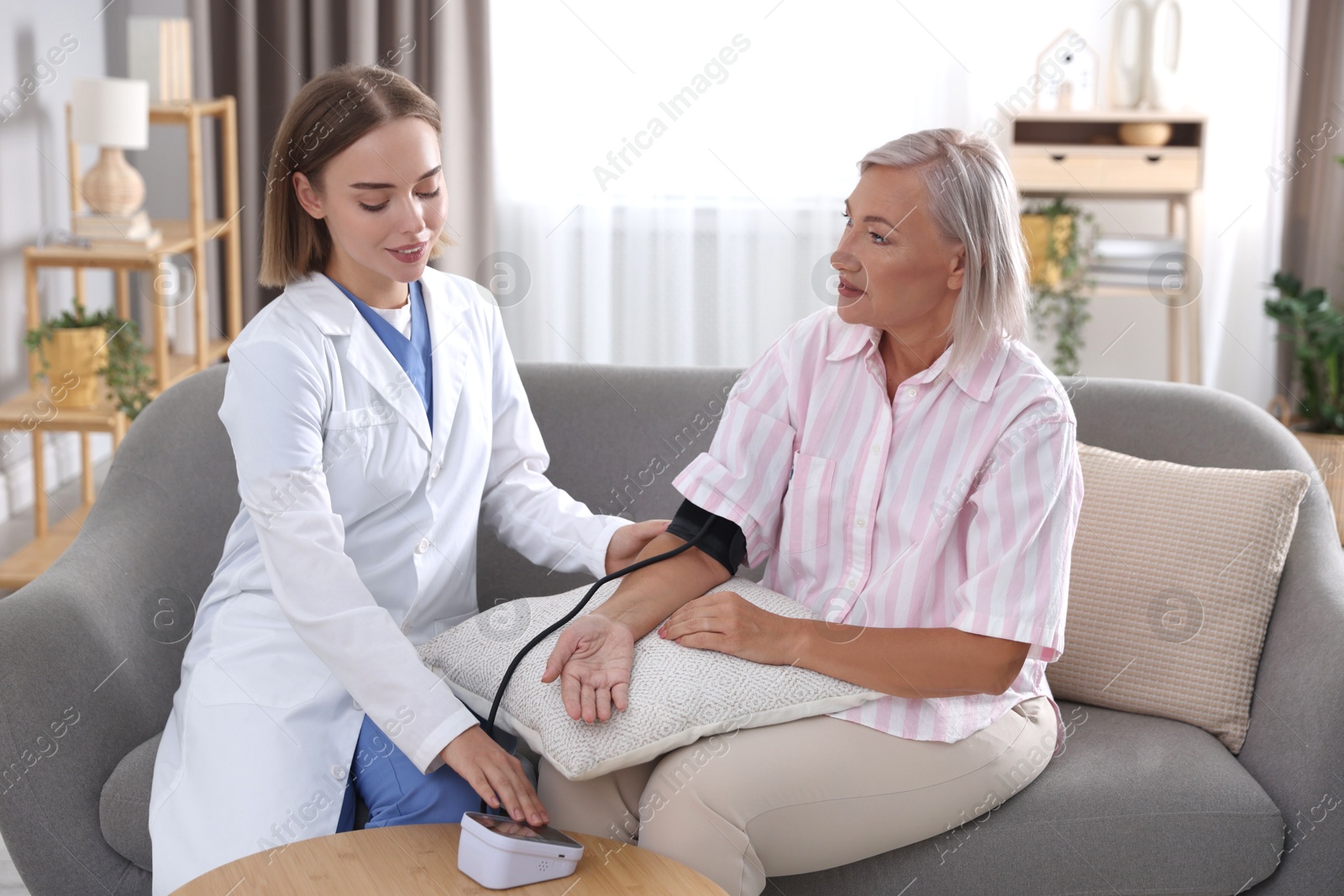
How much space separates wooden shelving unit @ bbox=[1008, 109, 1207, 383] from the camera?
3586 millimetres

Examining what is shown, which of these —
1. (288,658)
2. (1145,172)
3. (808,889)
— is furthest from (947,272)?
(1145,172)

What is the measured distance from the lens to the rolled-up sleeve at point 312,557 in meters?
1.32

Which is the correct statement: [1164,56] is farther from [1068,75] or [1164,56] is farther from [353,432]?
[353,432]

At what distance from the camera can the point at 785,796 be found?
1.30 m

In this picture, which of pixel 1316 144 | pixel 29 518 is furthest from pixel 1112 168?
pixel 29 518

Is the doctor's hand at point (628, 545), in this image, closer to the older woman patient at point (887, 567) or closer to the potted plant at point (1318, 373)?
the older woman patient at point (887, 567)

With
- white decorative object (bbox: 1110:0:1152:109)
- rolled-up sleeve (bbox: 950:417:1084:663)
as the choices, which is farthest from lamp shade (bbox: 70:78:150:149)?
white decorative object (bbox: 1110:0:1152:109)

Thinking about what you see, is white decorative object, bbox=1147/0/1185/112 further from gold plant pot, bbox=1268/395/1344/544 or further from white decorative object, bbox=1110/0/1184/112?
gold plant pot, bbox=1268/395/1344/544

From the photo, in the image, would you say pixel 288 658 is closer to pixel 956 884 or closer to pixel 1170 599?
pixel 956 884

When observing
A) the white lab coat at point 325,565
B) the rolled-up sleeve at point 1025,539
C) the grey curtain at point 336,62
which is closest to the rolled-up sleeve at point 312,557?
the white lab coat at point 325,565

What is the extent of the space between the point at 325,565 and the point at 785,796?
57 centimetres

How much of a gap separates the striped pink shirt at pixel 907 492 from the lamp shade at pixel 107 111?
2320mm

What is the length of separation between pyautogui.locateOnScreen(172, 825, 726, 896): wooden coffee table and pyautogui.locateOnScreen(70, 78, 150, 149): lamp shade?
2.57 metres

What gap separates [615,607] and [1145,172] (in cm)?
282
